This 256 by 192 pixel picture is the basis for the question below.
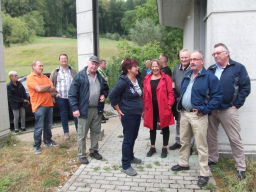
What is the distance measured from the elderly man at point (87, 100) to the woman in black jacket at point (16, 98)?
3.23m

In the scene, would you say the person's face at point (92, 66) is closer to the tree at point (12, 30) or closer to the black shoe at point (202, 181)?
the black shoe at point (202, 181)

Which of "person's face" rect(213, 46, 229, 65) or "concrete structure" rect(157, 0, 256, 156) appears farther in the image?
"concrete structure" rect(157, 0, 256, 156)

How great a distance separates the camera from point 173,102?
418 centimetres

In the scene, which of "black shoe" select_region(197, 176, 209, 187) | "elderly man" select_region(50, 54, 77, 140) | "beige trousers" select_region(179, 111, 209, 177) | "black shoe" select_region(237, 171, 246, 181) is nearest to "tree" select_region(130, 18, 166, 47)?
"elderly man" select_region(50, 54, 77, 140)

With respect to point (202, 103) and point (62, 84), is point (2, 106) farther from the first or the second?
point (202, 103)

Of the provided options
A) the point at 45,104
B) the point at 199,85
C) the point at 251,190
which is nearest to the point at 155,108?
the point at 199,85

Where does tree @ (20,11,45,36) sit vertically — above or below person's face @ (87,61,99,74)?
above

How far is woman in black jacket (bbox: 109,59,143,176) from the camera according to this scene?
11.8 feet

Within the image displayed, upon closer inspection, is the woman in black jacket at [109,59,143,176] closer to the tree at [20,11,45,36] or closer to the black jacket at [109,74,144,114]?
the black jacket at [109,74,144,114]

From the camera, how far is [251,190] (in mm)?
3090

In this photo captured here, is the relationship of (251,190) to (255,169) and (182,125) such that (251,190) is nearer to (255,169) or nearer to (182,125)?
(255,169)

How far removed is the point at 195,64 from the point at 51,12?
6237 cm

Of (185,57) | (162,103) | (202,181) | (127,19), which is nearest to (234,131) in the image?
(202,181)

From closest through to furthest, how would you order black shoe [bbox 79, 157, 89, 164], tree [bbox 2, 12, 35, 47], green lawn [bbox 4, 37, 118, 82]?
black shoe [bbox 79, 157, 89, 164] → green lawn [bbox 4, 37, 118, 82] → tree [bbox 2, 12, 35, 47]
